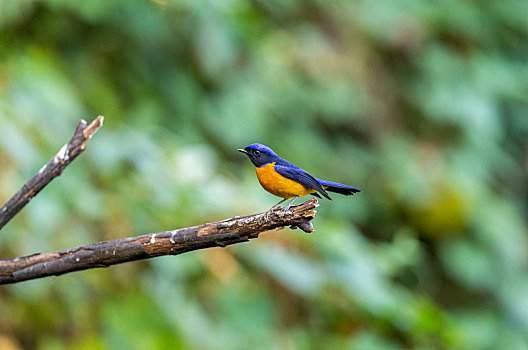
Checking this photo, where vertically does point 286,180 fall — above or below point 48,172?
above

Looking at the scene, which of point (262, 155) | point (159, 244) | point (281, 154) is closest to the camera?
point (159, 244)

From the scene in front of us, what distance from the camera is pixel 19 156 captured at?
2.17 m

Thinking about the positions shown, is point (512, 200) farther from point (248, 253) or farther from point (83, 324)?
point (83, 324)

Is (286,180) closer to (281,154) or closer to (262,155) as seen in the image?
(262,155)

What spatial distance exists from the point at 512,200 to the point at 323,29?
2.14 metres

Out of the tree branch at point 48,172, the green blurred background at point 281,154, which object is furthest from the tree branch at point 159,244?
the green blurred background at point 281,154

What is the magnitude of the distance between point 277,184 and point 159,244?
0.24 meters

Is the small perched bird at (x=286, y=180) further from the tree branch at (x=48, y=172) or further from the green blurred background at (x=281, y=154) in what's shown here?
the green blurred background at (x=281, y=154)

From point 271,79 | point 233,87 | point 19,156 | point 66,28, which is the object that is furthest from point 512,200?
point 19,156

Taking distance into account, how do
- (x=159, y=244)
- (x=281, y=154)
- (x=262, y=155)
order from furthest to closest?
(x=281, y=154)
(x=262, y=155)
(x=159, y=244)

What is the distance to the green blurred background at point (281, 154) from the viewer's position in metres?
2.48

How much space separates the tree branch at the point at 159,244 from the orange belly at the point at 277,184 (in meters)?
0.11

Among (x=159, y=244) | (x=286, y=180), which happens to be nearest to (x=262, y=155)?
(x=286, y=180)

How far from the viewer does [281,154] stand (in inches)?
138
